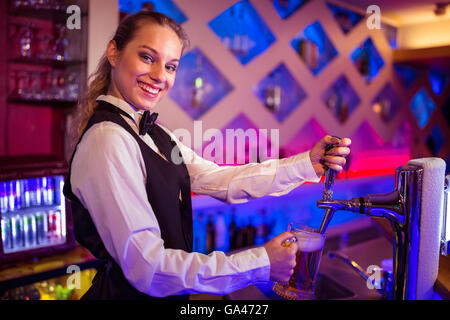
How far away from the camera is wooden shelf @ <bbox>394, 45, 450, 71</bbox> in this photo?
315 centimetres

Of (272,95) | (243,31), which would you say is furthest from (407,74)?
(243,31)

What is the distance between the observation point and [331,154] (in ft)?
3.34

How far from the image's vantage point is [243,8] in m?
2.45

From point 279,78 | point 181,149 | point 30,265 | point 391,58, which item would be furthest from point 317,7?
point 30,265

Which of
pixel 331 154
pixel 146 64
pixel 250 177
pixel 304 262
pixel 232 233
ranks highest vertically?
pixel 146 64

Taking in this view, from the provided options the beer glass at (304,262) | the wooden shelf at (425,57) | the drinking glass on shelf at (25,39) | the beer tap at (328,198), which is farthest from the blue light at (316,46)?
the beer glass at (304,262)

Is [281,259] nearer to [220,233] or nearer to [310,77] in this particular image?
[220,233]

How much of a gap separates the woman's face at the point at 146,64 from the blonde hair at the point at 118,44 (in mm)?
19

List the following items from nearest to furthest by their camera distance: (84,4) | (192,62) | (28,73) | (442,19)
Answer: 1. (84,4)
2. (28,73)
3. (192,62)
4. (442,19)

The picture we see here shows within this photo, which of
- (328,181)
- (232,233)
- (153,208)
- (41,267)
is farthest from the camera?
(232,233)

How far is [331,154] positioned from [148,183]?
0.50 metres

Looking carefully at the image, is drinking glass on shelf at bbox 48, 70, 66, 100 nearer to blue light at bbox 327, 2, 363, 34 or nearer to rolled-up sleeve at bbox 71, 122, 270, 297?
rolled-up sleeve at bbox 71, 122, 270, 297

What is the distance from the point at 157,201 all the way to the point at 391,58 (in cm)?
317

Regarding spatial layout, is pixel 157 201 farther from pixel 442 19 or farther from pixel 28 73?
pixel 442 19
